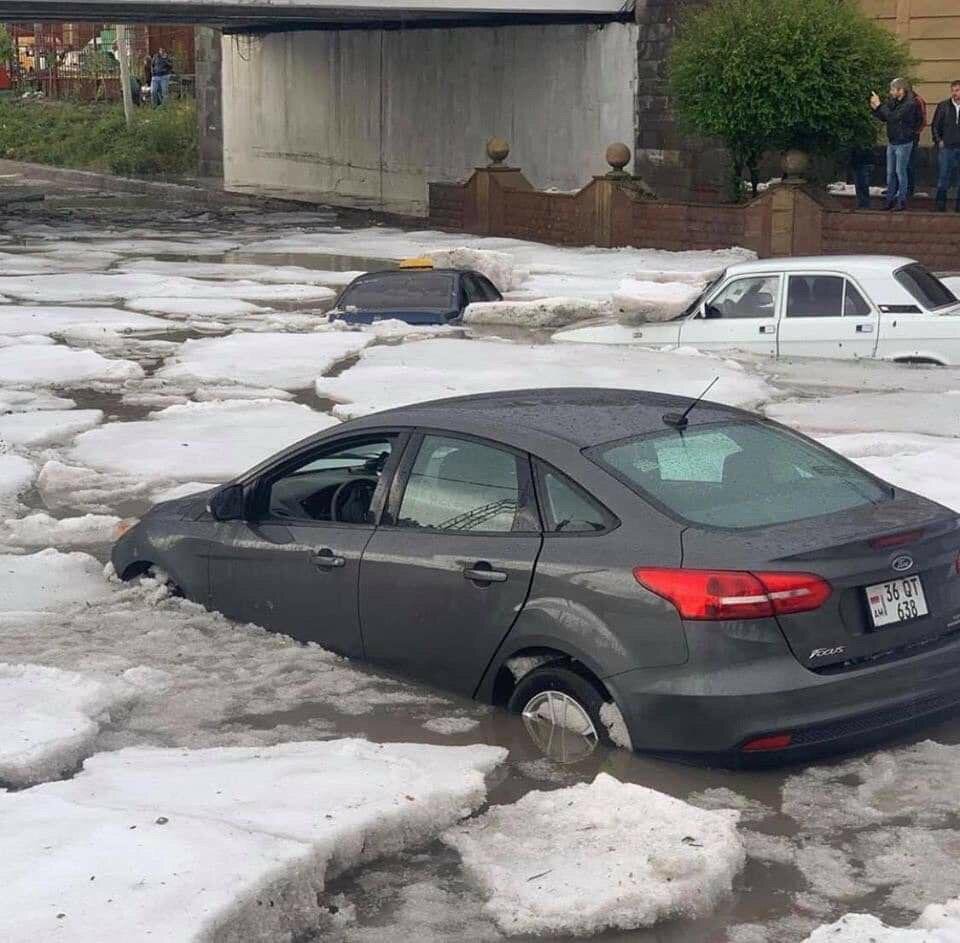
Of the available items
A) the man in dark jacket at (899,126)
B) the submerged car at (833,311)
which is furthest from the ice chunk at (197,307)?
the man in dark jacket at (899,126)

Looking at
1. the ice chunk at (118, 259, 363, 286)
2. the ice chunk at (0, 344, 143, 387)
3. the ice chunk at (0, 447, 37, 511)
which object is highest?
the ice chunk at (0, 447, 37, 511)

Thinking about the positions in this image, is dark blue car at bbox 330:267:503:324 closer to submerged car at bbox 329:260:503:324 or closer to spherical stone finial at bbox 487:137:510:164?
submerged car at bbox 329:260:503:324

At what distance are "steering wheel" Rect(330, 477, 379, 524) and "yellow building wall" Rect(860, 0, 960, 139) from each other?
953 inches

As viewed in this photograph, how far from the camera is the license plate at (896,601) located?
236 inches

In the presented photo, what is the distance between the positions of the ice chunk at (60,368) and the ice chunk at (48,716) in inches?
379

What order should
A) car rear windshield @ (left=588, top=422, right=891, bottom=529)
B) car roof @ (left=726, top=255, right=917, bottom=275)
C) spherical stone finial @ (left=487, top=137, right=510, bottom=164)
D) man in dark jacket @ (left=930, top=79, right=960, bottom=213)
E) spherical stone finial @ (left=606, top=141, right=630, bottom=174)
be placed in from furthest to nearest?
1. spherical stone finial @ (left=487, top=137, right=510, bottom=164)
2. spherical stone finial @ (left=606, top=141, right=630, bottom=174)
3. man in dark jacket @ (left=930, top=79, right=960, bottom=213)
4. car roof @ (left=726, top=255, right=917, bottom=275)
5. car rear windshield @ (left=588, top=422, right=891, bottom=529)

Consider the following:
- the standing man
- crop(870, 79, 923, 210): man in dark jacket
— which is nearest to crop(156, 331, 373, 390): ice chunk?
crop(870, 79, 923, 210): man in dark jacket

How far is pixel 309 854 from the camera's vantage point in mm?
5113

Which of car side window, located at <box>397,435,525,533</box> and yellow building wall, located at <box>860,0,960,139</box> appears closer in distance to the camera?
car side window, located at <box>397,435,525,533</box>

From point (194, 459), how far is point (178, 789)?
6939 millimetres

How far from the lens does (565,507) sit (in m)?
6.39

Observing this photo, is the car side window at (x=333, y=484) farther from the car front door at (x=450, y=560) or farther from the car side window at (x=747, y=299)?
the car side window at (x=747, y=299)

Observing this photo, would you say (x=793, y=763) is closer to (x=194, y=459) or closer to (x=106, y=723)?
(x=106, y=723)

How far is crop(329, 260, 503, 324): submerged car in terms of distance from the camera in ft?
64.8
